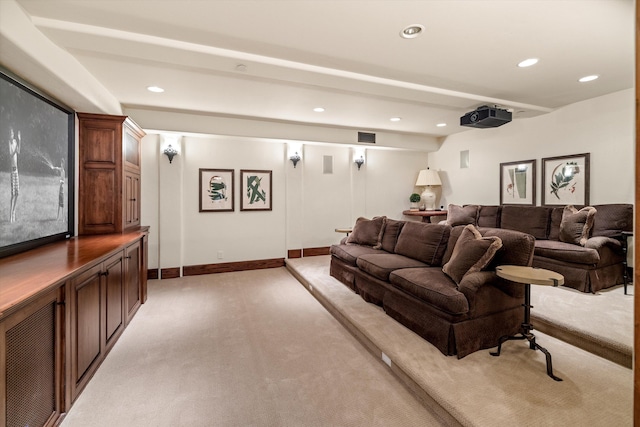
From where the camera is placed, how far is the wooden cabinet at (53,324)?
4.40ft

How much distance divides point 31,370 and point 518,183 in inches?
241

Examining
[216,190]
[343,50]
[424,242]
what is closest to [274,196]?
[216,190]

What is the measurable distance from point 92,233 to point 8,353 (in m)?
2.39

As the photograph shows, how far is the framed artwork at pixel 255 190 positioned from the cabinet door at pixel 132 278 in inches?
82.2

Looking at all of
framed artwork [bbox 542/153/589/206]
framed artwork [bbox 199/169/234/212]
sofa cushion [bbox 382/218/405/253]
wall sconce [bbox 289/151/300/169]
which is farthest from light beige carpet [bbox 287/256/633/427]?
wall sconce [bbox 289/151/300/169]

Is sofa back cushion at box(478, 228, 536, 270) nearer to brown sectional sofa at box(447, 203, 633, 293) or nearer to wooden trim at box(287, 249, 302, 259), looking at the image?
brown sectional sofa at box(447, 203, 633, 293)

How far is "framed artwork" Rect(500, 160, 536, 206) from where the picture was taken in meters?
4.77

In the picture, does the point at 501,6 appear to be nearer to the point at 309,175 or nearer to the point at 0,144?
the point at 0,144

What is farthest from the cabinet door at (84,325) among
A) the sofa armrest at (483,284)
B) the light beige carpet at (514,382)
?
the sofa armrest at (483,284)

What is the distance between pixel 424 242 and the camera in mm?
3371

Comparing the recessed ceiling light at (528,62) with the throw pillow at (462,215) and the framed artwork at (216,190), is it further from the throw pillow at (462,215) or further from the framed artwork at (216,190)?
the framed artwork at (216,190)

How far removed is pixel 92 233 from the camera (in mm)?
3330

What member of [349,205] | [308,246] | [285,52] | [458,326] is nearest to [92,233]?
[285,52]

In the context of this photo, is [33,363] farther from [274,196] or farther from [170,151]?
[274,196]
